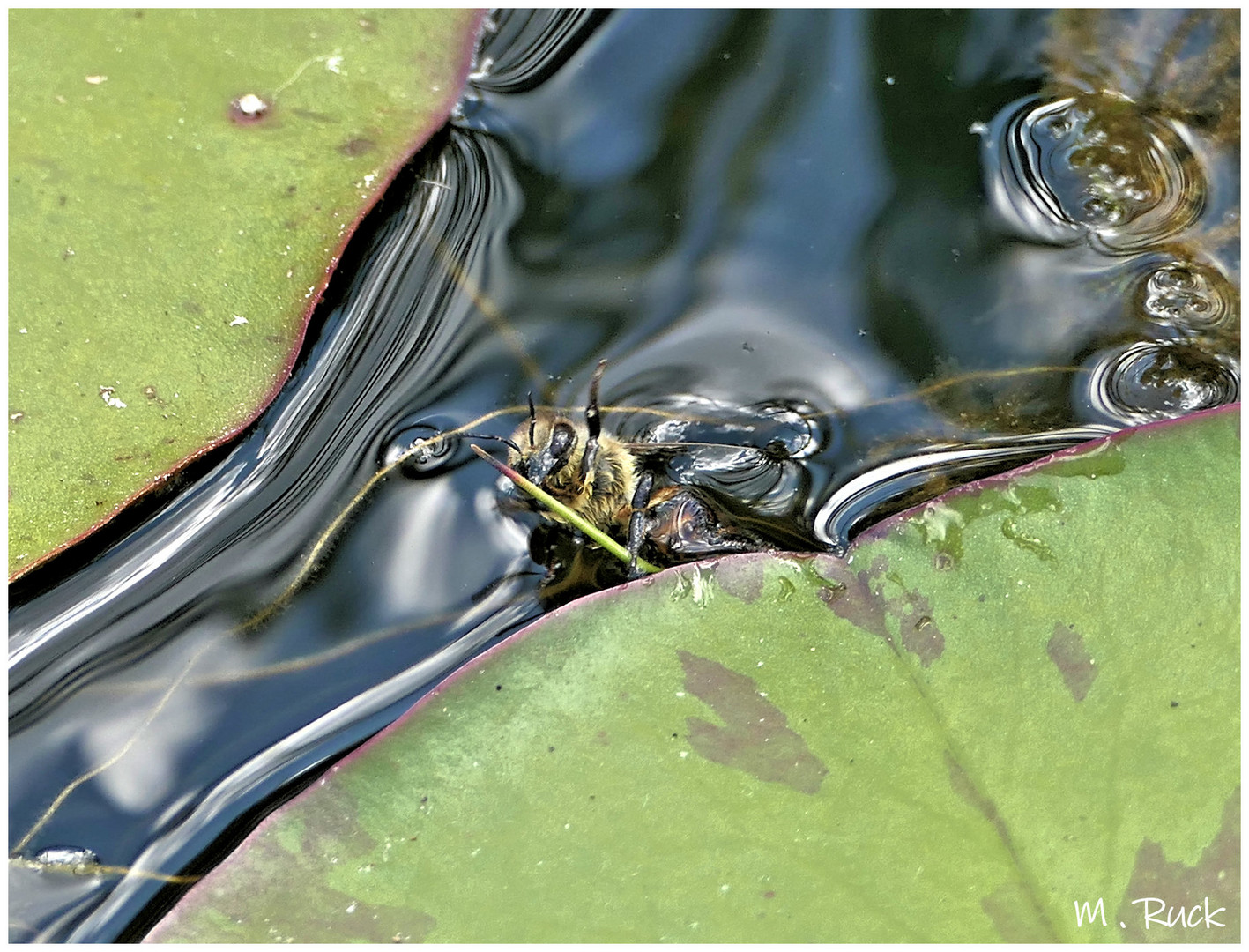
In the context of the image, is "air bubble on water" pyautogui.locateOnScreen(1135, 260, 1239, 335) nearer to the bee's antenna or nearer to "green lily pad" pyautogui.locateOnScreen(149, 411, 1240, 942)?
"green lily pad" pyautogui.locateOnScreen(149, 411, 1240, 942)

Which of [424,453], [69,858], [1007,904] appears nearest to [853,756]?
[1007,904]

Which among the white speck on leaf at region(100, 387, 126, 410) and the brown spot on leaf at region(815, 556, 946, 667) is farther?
the white speck on leaf at region(100, 387, 126, 410)

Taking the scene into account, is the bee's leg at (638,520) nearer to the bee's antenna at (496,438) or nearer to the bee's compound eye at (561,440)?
the bee's compound eye at (561,440)

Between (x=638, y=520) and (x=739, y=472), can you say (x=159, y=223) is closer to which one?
(x=638, y=520)

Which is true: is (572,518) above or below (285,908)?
above

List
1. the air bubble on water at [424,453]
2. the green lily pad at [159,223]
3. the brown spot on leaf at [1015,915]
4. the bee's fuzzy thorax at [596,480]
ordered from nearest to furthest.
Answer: the brown spot on leaf at [1015,915] → the green lily pad at [159,223] → the bee's fuzzy thorax at [596,480] → the air bubble on water at [424,453]

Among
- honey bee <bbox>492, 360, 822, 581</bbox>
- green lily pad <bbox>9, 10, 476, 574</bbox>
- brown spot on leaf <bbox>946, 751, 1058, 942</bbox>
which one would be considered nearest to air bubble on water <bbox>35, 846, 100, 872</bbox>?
green lily pad <bbox>9, 10, 476, 574</bbox>

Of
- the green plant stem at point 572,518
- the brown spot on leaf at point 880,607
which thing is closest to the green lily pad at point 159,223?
A: the green plant stem at point 572,518
